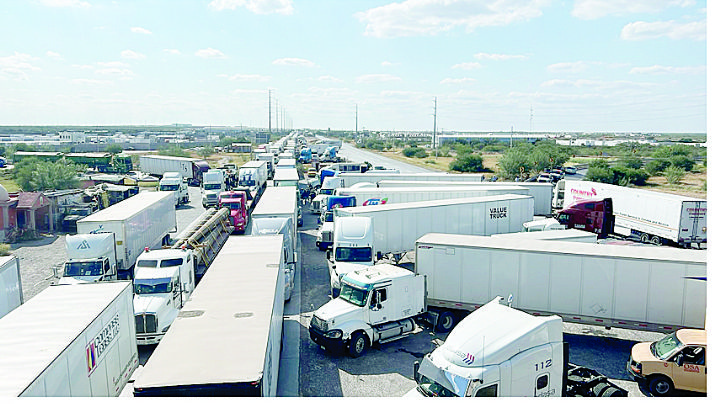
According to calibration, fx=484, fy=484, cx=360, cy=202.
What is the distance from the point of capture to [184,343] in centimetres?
A: 910

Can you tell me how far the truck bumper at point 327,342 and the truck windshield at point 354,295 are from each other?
1250 millimetres

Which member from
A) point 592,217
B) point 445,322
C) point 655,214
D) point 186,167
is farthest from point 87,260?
point 186,167

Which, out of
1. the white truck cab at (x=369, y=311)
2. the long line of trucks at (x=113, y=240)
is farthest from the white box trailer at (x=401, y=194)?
the white truck cab at (x=369, y=311)

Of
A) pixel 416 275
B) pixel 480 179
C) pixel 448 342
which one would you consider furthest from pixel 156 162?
pixel 448 342

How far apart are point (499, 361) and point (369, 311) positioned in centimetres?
555

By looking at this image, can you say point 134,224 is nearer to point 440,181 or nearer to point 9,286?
point 9,286

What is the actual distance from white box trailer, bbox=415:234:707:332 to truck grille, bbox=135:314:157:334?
861 cm

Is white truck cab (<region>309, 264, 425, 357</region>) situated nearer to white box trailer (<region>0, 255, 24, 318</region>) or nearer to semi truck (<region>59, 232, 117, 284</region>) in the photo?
white box trailer (<region>0, 255, 24, 318</region>)

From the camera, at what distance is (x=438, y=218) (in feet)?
82.1

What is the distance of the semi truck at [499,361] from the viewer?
966 cm

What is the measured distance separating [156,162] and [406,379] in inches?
2105

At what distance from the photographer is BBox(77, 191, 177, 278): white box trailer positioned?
20328mm

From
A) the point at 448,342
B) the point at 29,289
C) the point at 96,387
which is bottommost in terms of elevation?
the point at 29,289

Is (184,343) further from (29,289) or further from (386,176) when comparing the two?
(386,176)
